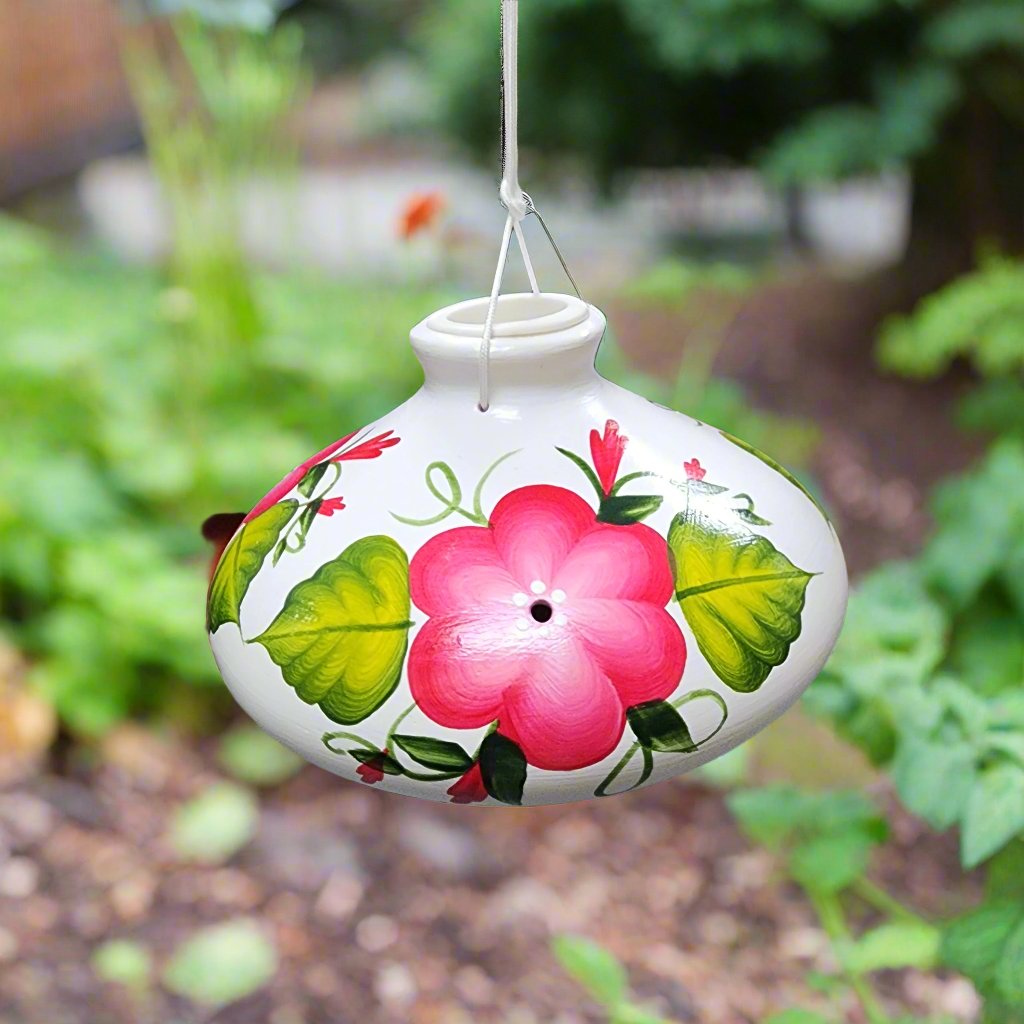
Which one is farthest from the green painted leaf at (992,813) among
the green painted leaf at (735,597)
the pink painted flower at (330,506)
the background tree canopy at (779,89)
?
the background tree canopy at (779,89)

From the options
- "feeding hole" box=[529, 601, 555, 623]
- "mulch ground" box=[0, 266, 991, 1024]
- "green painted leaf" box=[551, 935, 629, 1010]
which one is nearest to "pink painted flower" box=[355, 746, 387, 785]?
"feeding hole" box=[529, 601, 555, 623]

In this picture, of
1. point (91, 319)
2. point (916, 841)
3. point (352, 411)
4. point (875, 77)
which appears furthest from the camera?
point (91, 319)

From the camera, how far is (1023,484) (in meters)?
1.80

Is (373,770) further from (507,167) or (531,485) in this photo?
(507,167)

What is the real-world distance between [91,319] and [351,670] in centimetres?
267

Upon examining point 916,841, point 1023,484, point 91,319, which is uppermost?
point 1023,484

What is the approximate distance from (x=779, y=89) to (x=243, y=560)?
2.90 meters

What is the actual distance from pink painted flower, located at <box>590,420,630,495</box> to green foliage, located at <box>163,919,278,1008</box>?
1.34 meters

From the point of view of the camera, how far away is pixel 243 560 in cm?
74

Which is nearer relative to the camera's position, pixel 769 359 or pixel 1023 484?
pixel 1023 484

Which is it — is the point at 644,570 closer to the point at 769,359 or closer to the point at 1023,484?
the point at 1023,484

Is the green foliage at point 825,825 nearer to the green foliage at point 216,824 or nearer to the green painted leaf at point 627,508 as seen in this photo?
the green painted leaf at point 627,508

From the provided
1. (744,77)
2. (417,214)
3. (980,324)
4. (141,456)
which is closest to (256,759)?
(141,456)

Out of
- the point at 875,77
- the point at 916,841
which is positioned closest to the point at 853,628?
the point at 916,841
